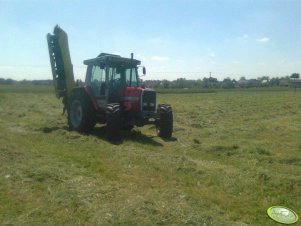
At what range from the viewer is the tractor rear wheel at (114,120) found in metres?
10.9

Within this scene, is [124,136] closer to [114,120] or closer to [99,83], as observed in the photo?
[114,120]

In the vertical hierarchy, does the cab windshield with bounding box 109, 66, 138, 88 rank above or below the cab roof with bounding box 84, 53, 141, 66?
below

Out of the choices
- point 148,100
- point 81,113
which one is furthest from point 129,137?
point 81,113

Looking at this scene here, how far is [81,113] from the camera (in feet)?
41.3

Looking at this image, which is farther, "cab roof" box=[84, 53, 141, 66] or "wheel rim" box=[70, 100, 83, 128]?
"wheel rim" box=[70, 100, 83, 128]

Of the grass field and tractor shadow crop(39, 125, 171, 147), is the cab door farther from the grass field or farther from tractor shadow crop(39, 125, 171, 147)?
the grass field

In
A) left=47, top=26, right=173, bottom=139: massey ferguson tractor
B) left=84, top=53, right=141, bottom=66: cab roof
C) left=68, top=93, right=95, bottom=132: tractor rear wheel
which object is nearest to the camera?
left=47, top=26, right=173, bottom=139: massey ferguson tractor

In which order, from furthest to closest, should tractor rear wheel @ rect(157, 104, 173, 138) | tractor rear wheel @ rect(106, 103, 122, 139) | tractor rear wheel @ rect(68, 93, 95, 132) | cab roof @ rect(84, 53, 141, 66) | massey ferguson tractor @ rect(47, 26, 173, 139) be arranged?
tractor rear wheel @ rect(68, 93, 95, 132), tractor rear wheel @ rect(157, 104, 173, 138), cab roof @ rect(84, 53, 141, 66), massey ferguson tractor @ rect(47, 26, 173, 139), tractor rear wheel @ rect(106, 103, 122, 139)

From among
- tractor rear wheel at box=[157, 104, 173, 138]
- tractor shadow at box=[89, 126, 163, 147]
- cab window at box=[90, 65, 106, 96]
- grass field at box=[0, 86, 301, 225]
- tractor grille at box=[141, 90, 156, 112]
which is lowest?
tractor shadow at box=[89, 126, 163, 147]

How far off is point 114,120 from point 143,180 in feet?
13.5

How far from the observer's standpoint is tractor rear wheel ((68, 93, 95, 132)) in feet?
40.5

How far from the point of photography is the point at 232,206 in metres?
5.79

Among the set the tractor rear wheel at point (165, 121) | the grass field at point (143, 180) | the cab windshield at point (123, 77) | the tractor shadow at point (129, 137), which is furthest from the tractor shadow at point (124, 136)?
the cab windshield at point (123, 77)

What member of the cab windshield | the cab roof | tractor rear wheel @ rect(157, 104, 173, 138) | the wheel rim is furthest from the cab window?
tractor rear wheel @ rect(157, 104, 173, 138)
